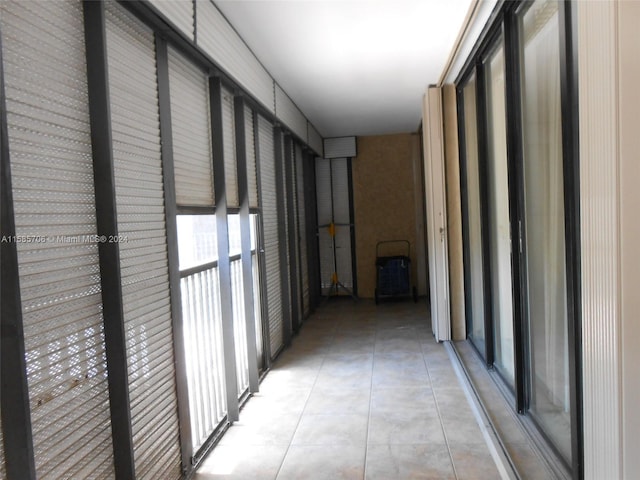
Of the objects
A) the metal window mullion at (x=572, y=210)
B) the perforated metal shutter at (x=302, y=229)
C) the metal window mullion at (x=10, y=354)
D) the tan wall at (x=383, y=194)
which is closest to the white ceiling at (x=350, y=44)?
the perforated metal shutter at (x=302, y=229)

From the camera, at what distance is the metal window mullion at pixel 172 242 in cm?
228

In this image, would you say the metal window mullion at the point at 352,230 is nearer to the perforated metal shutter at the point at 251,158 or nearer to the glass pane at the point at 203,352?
the perforated metal shutter at the point at 251,158

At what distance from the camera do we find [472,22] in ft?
9.50

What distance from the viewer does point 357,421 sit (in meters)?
3.03

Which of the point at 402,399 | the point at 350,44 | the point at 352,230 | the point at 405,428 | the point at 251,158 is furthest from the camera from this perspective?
the point at 352,230

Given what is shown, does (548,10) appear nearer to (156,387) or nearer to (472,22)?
(472,22)

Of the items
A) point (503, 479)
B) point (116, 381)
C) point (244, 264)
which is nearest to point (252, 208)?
point (244, 264)

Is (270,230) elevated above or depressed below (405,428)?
above

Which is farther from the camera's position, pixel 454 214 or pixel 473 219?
pixel 454 214

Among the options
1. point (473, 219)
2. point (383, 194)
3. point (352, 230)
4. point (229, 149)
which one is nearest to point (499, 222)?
point (473, 219)

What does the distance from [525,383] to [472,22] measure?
222 centimetres

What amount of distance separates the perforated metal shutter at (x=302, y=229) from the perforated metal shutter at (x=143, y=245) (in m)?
3.75

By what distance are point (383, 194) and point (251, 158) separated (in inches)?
153

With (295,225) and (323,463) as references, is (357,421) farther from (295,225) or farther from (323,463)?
(295,225)
